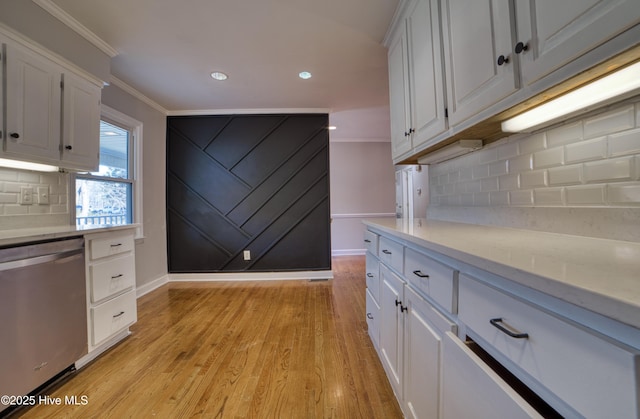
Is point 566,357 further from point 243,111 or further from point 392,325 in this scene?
point 243,111

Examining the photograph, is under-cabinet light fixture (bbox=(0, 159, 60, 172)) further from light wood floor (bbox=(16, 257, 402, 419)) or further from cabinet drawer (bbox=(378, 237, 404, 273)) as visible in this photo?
cabinet drawer (bbox=(378, 237, 404, 273))

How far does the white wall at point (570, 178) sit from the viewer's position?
0.76 metres

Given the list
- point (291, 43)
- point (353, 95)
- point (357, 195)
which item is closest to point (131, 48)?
point (291, 43)

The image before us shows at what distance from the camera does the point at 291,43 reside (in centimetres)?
222

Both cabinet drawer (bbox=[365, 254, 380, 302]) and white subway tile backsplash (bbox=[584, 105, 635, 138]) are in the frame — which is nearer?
white subway tile backsplash (bbox=[584, 105, 635, 138])

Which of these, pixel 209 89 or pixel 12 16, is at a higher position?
pixel 209 89

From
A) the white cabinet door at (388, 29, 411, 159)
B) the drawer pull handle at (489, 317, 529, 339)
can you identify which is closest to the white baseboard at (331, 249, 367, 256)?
the white cabinet door at (388, 29, 411, 159)

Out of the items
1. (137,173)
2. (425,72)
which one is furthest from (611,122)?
(137,173)

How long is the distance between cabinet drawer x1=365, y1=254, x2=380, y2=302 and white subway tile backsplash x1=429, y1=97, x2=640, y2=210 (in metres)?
0.72

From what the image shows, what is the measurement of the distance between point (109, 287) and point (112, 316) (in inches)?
8.6

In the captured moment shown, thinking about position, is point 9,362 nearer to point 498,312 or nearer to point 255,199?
point 498,312

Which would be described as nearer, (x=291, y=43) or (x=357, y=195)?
(x=291, y=43)

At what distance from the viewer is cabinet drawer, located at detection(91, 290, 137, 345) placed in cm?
172

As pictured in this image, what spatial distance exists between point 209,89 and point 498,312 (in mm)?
3442
